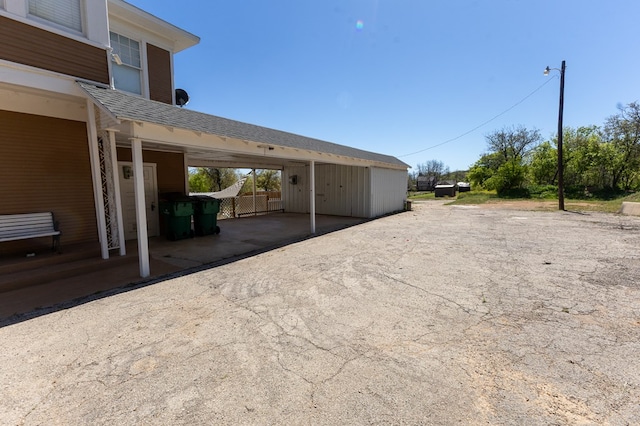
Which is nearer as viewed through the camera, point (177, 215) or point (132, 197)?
point (132, 197)

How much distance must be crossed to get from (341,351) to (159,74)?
9647 mm

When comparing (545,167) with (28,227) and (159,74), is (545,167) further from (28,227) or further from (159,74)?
(28,227)

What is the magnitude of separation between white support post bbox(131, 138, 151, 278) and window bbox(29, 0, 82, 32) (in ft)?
9.62

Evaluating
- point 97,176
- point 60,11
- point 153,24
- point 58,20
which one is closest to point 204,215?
point 97,176

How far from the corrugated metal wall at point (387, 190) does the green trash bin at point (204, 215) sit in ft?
25.3

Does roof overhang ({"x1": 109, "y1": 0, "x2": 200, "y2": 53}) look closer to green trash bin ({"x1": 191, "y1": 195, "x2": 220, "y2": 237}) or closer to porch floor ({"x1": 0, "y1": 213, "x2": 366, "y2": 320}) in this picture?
green trash bin ({"x1": 191, "y1": 195, "x2": 220, "y2": 237})

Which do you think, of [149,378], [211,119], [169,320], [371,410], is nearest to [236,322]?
[169,320]

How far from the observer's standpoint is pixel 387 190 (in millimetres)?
15828

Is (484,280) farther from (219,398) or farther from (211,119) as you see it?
(211,119)

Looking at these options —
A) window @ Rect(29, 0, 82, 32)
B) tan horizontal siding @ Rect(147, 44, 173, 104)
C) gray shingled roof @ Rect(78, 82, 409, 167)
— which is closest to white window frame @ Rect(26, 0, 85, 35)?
window @ Rect(29, 0, 82, 32)

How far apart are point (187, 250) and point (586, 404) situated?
743 centimetres

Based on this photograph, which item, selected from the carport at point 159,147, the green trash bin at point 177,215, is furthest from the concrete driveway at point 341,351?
the green trash bin at point 177,215

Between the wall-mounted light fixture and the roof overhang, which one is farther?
the roof overhang

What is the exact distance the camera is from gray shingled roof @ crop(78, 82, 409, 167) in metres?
4.75
